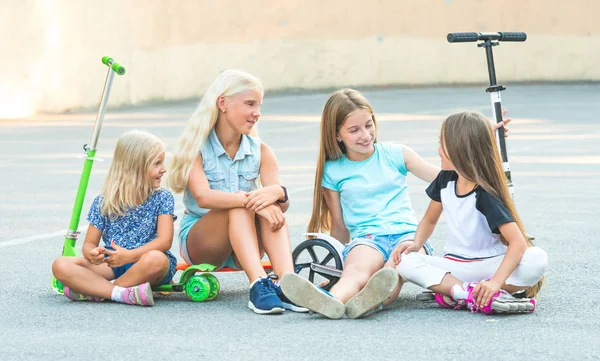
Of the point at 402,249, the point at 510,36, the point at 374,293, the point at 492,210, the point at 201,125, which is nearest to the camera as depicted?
the point at 374,293

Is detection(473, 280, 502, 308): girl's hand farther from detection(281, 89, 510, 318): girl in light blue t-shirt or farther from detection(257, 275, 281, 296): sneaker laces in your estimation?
detection(257, 275, 281, 296): sneaker laces

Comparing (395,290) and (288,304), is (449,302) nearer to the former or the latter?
(395,290)

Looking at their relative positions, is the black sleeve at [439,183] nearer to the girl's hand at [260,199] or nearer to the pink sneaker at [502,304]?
the pink sneaker at [502,304]

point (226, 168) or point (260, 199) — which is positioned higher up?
point (226, 168)

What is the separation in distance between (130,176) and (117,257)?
0.39 meters

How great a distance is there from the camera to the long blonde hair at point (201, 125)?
5.83 meters

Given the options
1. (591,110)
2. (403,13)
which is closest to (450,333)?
Result: (591,110)

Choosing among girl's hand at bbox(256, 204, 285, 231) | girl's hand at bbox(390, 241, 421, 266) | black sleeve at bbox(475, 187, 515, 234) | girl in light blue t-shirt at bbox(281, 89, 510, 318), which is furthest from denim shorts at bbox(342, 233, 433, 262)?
black sleeve at bbox(475, 187, 515, 234)

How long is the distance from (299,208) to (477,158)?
13.1 ft

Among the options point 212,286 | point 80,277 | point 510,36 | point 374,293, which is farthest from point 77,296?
point 510,36

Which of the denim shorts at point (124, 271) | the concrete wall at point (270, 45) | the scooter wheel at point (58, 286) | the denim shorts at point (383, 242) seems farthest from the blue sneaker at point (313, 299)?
the concrete wall at point (270, 45)

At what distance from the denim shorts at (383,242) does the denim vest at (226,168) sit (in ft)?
1.86

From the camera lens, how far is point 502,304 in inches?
202

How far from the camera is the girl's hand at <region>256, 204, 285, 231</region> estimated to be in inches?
219
